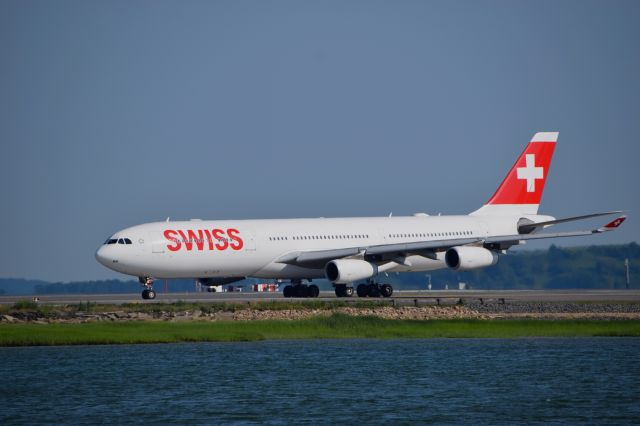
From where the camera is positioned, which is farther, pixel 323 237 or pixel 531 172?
pixel 531 172

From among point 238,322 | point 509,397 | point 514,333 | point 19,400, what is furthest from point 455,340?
point 19,400

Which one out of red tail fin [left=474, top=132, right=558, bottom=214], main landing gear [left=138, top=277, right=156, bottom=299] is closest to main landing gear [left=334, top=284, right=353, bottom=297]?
main landing gear [left=138, top=277, right=156, bottom=299]

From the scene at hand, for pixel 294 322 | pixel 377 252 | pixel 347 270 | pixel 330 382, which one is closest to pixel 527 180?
pixel 377 252

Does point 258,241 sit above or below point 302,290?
above

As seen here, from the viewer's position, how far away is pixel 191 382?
38.9m

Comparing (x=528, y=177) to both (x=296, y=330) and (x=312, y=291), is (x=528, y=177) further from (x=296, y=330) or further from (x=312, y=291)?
(x=296, y=330)

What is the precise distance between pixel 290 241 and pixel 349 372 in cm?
2544

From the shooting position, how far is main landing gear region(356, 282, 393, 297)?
66625mm

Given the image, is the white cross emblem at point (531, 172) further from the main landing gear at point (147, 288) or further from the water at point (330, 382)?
the water at point (330, 382)

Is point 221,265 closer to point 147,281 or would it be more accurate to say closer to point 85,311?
point 147,281

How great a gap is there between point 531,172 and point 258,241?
20960 millimetres

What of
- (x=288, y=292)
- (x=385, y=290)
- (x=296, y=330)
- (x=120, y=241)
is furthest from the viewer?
(x=288, y=292)

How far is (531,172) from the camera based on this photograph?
76.4 meters

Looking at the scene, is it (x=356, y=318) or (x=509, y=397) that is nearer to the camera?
(x=509, y=397)
